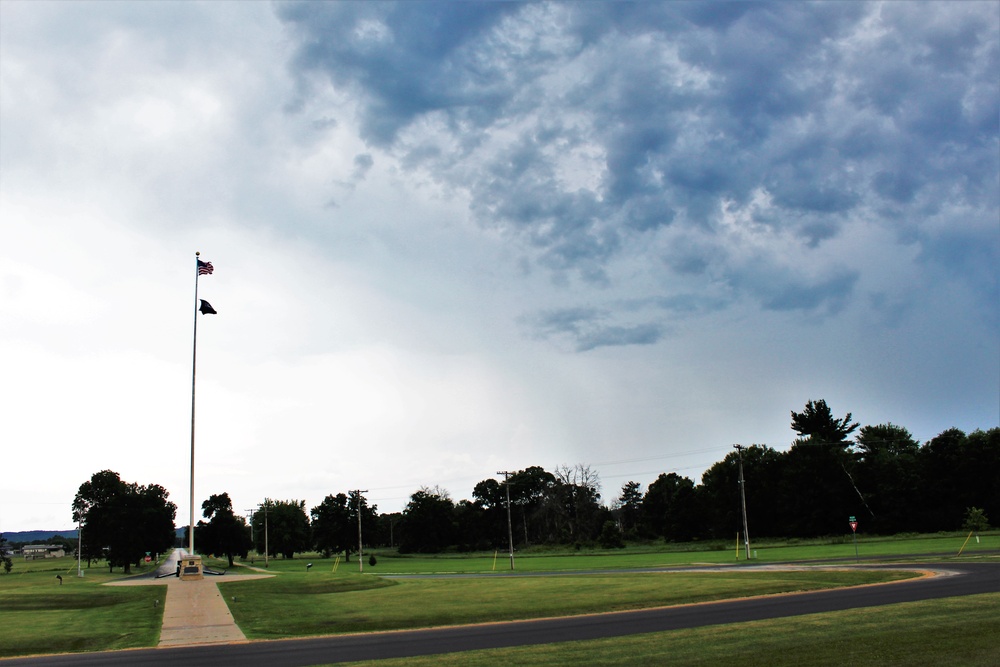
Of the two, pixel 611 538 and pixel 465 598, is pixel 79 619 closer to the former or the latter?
pixel 465 598

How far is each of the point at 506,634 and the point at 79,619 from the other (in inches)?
755

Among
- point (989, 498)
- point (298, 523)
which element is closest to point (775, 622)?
point (989, 498)

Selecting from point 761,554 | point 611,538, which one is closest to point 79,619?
point 761,554

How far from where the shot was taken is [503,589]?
40.4 meters

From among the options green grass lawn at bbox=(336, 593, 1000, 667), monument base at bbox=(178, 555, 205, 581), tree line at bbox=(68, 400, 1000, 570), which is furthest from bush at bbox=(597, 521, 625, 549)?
green grass lawn at bbox=(336, 593, 1000, 667)

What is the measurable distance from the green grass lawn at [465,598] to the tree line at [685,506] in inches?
1520

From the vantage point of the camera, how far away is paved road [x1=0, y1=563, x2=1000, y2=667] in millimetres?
20125

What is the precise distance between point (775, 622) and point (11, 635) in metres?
25.5

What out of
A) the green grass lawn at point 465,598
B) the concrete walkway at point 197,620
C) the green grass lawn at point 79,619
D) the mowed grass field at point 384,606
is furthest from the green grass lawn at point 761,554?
the green grass lawn at point 79,619

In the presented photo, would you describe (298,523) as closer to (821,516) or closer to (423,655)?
(821,516)

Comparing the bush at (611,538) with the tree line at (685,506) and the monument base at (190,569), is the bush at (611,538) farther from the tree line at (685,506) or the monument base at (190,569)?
the monument base at (190,569)

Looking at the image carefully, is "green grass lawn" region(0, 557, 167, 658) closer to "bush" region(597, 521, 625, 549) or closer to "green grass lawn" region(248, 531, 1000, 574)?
"green grass lawn" region(248, 531, 1000, 574)

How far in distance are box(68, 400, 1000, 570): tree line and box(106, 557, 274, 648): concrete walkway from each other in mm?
45992

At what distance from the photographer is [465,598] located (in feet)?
118
